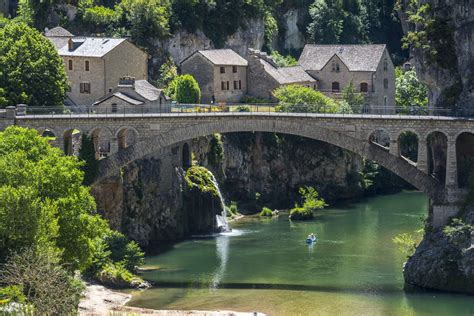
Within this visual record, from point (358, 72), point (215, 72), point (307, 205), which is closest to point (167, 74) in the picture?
point (215, 72)

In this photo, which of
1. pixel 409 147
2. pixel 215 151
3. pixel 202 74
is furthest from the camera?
pixel 409 147

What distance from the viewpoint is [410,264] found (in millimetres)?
105750

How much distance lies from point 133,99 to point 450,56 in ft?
104

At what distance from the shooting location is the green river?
325ft

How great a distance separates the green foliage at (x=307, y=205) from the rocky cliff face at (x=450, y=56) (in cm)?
2534

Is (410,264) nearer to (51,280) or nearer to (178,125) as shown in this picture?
(178,125)

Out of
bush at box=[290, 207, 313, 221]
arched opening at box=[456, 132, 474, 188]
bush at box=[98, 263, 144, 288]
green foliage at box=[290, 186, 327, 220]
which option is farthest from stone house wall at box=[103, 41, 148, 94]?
arched opening at box=[456, 132, 474, 188]

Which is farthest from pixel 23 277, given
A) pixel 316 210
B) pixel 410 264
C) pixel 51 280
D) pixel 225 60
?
pixel 225 60

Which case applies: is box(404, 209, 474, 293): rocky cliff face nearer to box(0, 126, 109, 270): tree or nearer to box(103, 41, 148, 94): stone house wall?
box(0, 126, 109, 270): tree

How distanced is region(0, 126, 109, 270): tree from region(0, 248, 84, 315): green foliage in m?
1.59

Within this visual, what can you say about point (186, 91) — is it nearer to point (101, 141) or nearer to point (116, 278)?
point (101, 141)

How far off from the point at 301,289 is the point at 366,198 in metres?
51.8

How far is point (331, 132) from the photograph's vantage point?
366 ft

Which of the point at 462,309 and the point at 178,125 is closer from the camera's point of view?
the point at 462,309
